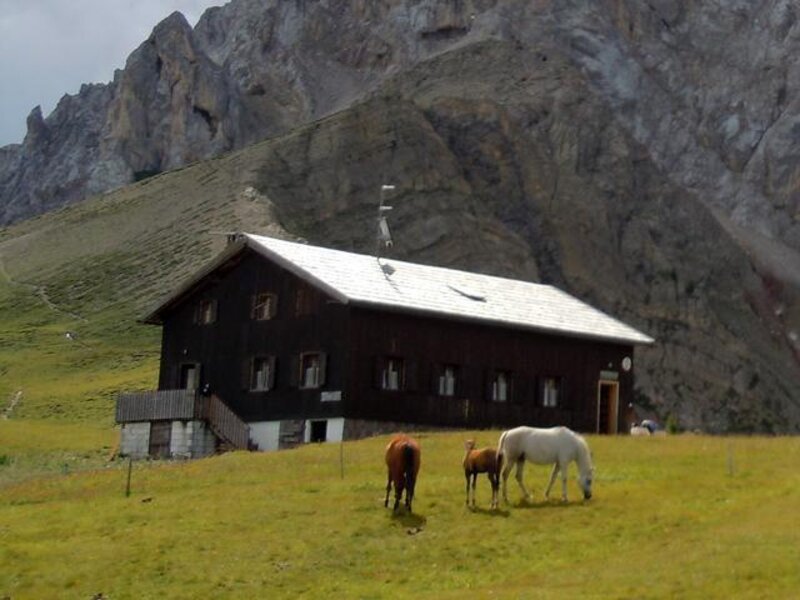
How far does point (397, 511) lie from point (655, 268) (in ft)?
441

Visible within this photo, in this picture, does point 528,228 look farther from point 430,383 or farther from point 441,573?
point 441,573

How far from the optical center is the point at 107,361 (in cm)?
10388

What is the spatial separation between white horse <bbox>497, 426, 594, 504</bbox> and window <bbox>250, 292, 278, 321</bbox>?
1075 inches

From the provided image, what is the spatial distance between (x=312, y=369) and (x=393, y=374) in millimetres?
3185

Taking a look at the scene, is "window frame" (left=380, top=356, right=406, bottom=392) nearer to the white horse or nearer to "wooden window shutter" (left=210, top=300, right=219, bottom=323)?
"wooden window shutter" (left=210, top=300, right=219, bottom=323)

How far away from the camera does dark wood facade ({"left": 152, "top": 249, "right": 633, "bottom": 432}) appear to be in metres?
57.5

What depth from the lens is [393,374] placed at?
58219mm

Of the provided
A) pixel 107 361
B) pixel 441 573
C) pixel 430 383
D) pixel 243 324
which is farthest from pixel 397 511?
pixel 107 361

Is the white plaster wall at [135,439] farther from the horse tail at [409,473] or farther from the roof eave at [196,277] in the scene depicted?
the horse tail at [409,473]

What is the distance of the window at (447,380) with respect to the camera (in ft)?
195

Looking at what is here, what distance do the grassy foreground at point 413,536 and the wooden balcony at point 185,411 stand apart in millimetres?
18261

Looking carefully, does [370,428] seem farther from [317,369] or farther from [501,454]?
[501,454]

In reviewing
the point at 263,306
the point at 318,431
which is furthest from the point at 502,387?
the point at 263,306

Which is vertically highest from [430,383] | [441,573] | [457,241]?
[457,241]
